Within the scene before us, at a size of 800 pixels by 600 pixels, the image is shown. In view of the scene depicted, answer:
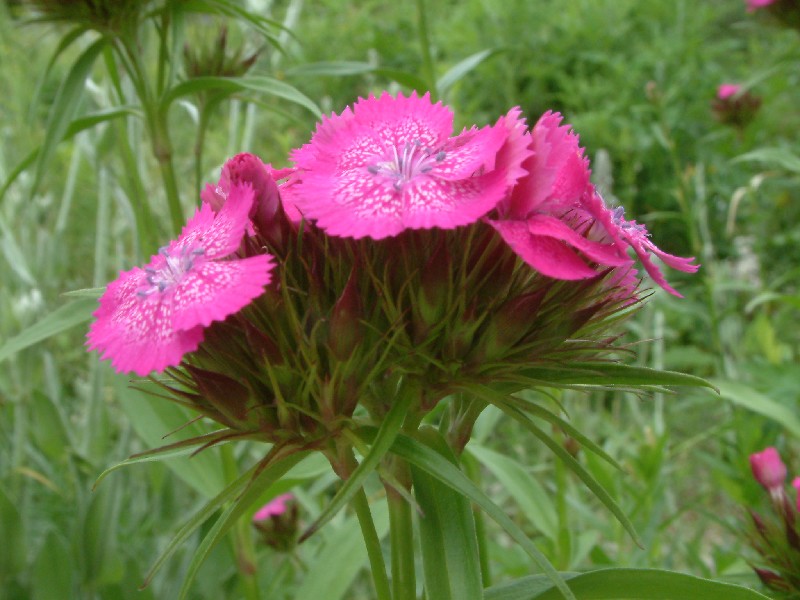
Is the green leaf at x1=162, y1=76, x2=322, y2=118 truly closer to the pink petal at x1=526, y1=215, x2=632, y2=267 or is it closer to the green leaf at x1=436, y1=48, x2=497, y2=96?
the green leaf at x1=436, y1=48, x2=497, y2=96

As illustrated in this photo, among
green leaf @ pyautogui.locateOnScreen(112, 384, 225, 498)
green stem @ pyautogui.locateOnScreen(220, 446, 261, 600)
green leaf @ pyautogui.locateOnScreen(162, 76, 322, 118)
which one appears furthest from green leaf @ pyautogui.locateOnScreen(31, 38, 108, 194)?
green stem @ pyautogui.locateOnScreen(220, 446, 261, 600)

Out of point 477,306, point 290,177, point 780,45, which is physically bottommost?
point 477,306

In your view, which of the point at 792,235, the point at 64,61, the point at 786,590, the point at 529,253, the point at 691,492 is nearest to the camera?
the point at 529,253

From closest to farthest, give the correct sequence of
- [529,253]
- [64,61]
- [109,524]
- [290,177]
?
1. [529,253]
2. [290,177]
3. [109,524]
4. [64,61]

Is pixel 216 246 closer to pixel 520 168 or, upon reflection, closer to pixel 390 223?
pixel 390 223

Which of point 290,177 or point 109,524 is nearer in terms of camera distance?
point 290,177

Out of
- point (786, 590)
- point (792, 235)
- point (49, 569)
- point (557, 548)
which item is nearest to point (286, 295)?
point (786, 590)
